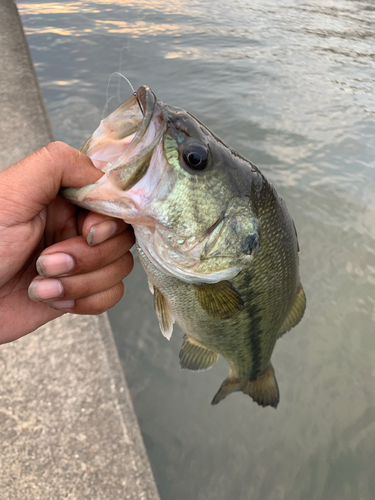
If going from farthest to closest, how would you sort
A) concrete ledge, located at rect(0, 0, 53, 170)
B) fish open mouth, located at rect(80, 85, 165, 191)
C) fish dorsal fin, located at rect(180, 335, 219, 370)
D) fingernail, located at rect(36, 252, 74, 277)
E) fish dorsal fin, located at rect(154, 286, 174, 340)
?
concrete ledge, located at rect(0, 0, 53, 170) → fish dorsal fin, located at rect(180, 335, 219, 370) → fish dorsal fin, located at rect(154, 286, 174, 340) → fingernail, located at rect(36, 252, 74, 277) → fish open mouth, located at rect(80, 85, 165, 191)

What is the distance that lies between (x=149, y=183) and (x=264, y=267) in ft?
1.82

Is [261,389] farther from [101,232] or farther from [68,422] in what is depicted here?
[101,232]

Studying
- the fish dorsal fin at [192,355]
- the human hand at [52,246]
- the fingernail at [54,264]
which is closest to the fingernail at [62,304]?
the human hand at [52,246]

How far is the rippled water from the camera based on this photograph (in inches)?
84.4

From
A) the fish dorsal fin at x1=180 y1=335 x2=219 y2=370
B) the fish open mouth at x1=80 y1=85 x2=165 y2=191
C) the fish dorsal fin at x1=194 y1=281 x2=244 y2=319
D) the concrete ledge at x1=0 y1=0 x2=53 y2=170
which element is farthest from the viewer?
the concrete ledge at x1=0 y1=0 x2=53 y2=170

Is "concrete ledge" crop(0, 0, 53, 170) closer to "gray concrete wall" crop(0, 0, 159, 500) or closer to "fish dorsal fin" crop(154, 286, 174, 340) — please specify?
"gray concrete wall" crop(0, 0, 159, 500)

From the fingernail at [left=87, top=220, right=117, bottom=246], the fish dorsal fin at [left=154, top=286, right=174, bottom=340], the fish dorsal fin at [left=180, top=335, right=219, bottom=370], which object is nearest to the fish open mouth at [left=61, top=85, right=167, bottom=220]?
the fingernail at [left=87, top=220, right=117, bottom=246]

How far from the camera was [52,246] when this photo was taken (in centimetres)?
112

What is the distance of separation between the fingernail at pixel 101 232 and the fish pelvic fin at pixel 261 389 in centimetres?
115

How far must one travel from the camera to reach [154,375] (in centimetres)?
236

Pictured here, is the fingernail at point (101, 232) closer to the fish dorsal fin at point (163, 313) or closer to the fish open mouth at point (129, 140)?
the fish open mouth at point (129, 140)

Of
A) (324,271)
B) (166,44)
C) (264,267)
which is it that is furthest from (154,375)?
(166,44)

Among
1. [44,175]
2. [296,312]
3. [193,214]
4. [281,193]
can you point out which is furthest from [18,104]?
[296,312]

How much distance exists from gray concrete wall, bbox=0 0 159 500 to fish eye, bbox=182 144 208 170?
1.29 m
